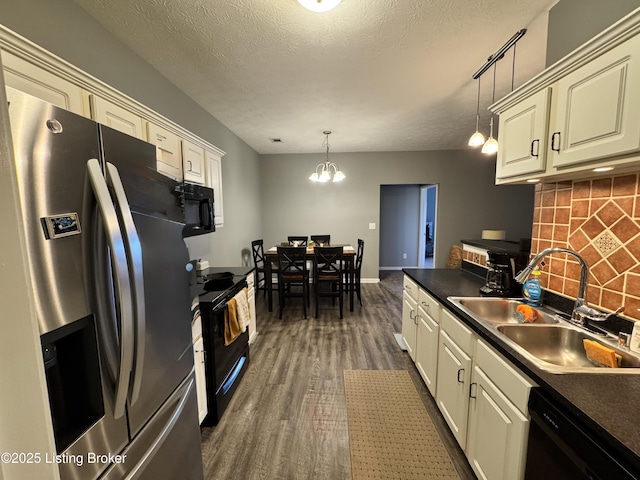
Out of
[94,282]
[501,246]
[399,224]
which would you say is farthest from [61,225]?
[399,224]

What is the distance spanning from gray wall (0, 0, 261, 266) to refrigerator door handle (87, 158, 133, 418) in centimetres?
129

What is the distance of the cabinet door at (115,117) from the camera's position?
4.10 feet

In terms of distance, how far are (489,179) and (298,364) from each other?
507 cm

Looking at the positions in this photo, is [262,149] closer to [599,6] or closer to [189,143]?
[189,143]

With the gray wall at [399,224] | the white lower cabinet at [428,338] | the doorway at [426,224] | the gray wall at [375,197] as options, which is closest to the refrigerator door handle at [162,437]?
the white lower cabinet at [428,338]

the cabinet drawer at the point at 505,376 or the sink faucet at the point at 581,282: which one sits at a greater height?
the sink faucet at the point at 581,282

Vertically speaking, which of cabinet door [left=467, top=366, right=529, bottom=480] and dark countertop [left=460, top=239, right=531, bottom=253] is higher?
dark countertop [left=460, top=239, right=531, bottom=253]

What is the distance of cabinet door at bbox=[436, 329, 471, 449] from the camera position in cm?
147

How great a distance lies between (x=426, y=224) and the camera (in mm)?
6629

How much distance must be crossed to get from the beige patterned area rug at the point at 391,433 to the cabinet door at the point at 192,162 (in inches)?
86.6

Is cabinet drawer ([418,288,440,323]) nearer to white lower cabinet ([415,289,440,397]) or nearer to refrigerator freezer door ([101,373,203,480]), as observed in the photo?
white lower cabinet ([415,289,440,397])

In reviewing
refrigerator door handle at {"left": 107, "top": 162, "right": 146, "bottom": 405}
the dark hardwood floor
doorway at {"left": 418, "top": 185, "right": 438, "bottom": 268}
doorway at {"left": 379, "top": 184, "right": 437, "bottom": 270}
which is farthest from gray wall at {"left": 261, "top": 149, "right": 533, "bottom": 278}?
refrigerator door handle at {"left": 107, "top": 162, "right": 146, "bottom": 405}

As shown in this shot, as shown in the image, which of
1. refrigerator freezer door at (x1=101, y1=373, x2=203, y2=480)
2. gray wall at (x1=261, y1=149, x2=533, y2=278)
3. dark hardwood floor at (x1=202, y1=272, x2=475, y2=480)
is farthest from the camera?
gray wall at (x1=261, y1=149, x2=533, y2=278)

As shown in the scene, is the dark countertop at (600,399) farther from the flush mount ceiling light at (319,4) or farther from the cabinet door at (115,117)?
the cabinet door at (115,117)
